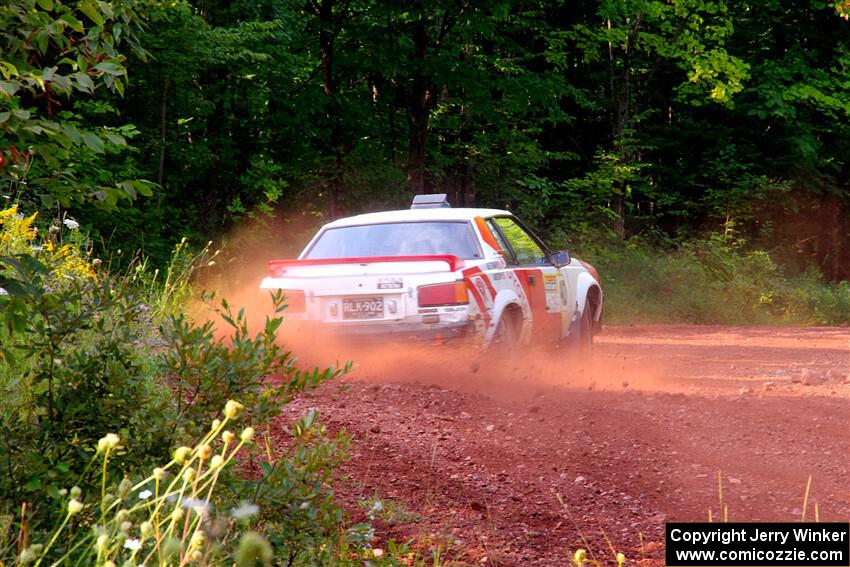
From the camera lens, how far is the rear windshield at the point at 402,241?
9.36 metres

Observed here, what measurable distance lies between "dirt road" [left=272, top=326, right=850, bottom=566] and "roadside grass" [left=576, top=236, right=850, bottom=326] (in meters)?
10.6

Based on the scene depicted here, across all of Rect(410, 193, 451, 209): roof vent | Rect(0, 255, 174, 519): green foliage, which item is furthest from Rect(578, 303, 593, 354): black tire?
Rect(0, 255, 174, 519): green foliage

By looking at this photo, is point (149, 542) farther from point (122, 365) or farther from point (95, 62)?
point (95, 62)

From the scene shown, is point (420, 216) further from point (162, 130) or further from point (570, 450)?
point (162, 130)

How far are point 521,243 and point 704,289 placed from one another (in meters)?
13.3

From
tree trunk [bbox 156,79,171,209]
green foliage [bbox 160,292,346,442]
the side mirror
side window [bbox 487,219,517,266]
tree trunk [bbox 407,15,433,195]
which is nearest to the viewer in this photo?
green foliage [bbox 160,292,346,442]

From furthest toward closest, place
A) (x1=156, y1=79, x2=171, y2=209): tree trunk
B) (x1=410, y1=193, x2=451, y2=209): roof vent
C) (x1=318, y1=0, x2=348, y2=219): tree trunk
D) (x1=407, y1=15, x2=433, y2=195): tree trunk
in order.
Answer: (x1=407, y1=15, x2=433, y2=195): tree trunk < (x1=318, y1=0, x2=348, y2=219): tree trunk < (x1=156, y1=79, x2=171, y2=209): tree trunk < (x1=410, y1=193, x2=451, y2=209): roof vent

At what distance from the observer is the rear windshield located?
30.7 ft

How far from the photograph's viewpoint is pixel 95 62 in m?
3.53

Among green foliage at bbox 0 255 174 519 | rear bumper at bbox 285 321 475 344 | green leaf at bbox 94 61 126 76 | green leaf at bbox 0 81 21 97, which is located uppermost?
green leaf at bbox 94 61 126 76

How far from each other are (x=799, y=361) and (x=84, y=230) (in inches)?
429

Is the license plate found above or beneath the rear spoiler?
beneath

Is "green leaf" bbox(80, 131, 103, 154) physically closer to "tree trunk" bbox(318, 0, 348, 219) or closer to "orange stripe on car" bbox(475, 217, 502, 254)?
"orange stripe on car" bbox(475, 217, 502, 254)

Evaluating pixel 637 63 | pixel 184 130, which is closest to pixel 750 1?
pixel 637 63
